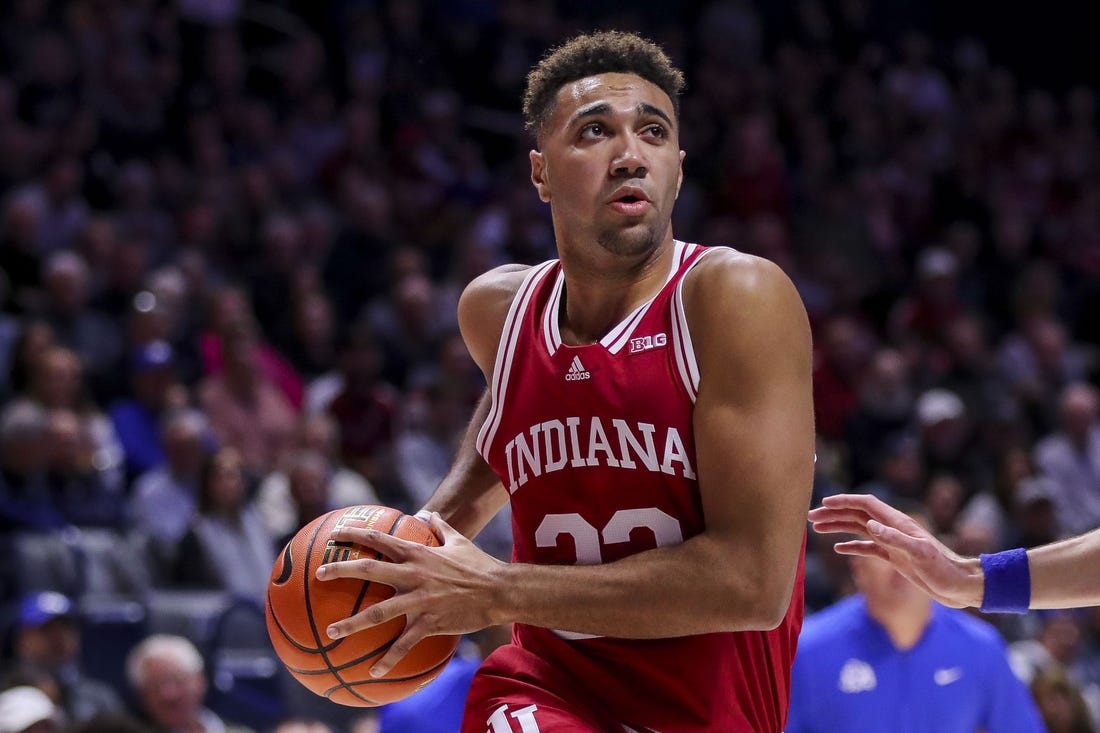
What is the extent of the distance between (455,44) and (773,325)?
31.3 ft

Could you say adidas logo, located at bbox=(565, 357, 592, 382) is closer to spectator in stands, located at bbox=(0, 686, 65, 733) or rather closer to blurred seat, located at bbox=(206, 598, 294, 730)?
spectator in stands, located at bbox=(0, 686, 65, 733)

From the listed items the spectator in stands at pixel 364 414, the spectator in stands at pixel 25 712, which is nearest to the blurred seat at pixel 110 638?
the spectator in stands at pixel 25 712

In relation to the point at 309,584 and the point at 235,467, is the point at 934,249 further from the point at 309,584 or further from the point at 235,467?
the point at 309,584

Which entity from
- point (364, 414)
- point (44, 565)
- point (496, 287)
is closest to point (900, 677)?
point (496, 287)

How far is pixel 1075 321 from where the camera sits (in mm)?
12109

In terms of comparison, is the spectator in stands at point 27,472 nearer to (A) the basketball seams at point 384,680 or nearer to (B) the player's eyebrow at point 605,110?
(A) the basketball seams at point 384,680

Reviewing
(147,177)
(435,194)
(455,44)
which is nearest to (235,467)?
(147,177)

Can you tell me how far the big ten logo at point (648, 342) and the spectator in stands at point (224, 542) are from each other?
4234mm

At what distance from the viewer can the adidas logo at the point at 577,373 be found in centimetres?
311

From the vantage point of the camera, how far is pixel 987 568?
3.41 m

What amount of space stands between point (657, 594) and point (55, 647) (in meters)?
3.92

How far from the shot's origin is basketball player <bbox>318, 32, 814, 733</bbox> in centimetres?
289

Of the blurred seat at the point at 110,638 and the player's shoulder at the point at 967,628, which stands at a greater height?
the blurred seat at the point at 110,638

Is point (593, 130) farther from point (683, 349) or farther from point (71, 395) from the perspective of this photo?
point (71, 395)
